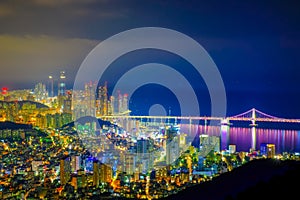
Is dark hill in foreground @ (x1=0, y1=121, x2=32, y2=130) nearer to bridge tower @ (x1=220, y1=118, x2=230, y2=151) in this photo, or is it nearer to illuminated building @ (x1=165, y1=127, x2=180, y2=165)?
illuminated building @ (x1=165, y1=127, x2=180, y2=165)

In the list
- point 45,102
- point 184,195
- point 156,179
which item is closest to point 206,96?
point 45,102

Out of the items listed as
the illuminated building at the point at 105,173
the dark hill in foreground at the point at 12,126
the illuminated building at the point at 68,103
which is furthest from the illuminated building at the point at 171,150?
the illuminated building at the point at 68,103

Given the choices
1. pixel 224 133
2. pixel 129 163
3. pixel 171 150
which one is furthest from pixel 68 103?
pixel 129 163

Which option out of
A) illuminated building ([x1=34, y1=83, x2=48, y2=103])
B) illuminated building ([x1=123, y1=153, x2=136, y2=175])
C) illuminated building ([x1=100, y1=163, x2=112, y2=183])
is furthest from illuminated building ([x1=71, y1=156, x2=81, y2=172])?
illuminated building ([x1=34, y1=83, x2=48, y2=103])

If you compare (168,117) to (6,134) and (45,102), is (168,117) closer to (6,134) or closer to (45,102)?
(45,102)

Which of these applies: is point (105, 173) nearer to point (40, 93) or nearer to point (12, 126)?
point (12, 126)
